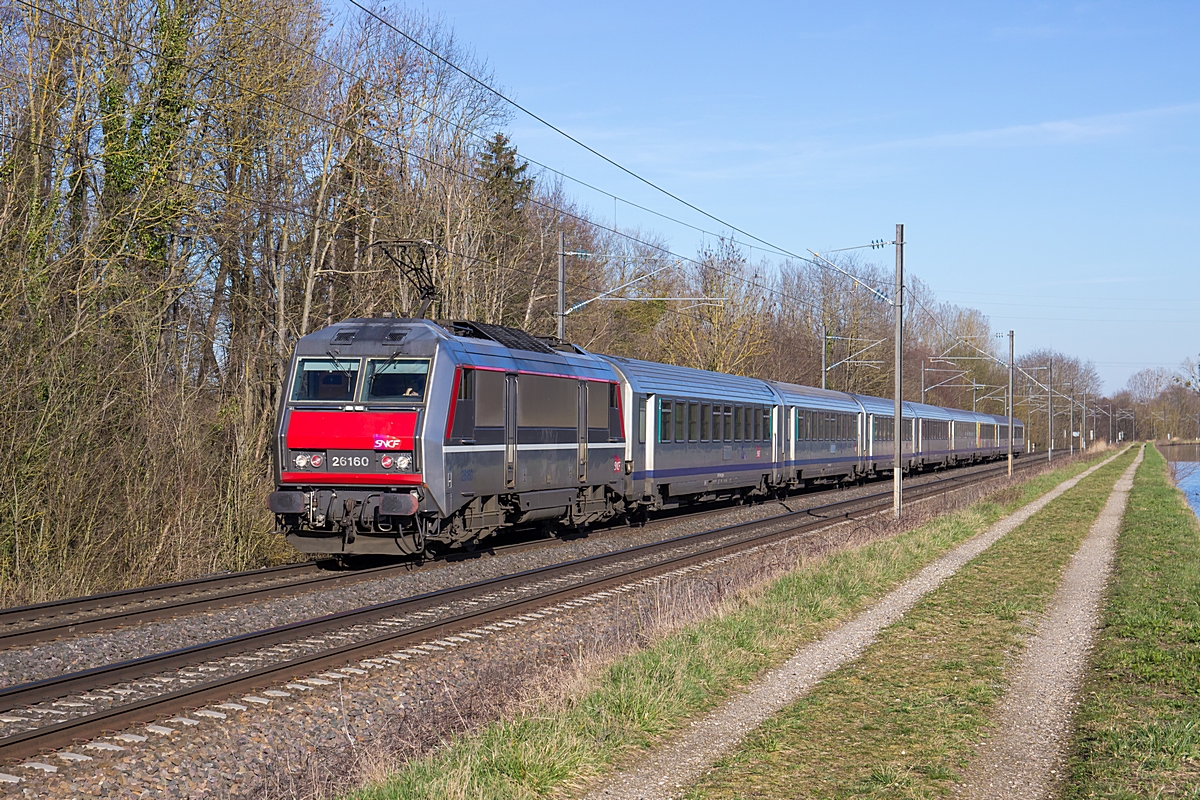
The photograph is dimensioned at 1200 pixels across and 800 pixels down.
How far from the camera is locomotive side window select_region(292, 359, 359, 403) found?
15273 millimetres

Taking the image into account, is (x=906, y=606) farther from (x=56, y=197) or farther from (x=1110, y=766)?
(x=56, y=197)

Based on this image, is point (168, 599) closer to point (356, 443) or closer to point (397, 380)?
point (356, 443)

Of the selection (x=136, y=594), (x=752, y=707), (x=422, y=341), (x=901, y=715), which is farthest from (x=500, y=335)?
(x=901, y=715)

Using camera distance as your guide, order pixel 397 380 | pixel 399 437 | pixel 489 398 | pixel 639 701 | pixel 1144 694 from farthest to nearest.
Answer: pixel 489 398 → pixel 397 380 → pixel 399 437 → pixel 1144 694 → pixel 639 701

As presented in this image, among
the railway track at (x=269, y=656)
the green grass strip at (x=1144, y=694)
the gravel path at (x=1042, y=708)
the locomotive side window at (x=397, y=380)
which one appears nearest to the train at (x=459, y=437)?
the locomotive side window at (x=397, y=380)

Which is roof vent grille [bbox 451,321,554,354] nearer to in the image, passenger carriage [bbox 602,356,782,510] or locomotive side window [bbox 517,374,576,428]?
locomotive side window [bbox 517,374,576,428]

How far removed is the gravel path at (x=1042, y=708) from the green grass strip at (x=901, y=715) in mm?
139

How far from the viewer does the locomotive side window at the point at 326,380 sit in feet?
50.1

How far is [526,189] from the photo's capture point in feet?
178

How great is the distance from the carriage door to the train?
0.10 ft

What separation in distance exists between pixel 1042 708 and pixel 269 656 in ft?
21.5

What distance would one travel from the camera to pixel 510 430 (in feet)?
54.9

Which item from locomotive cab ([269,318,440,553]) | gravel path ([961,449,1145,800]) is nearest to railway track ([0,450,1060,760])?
locomotive cab ([269,318,440,553])

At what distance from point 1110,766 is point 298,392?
1161 centimetres
